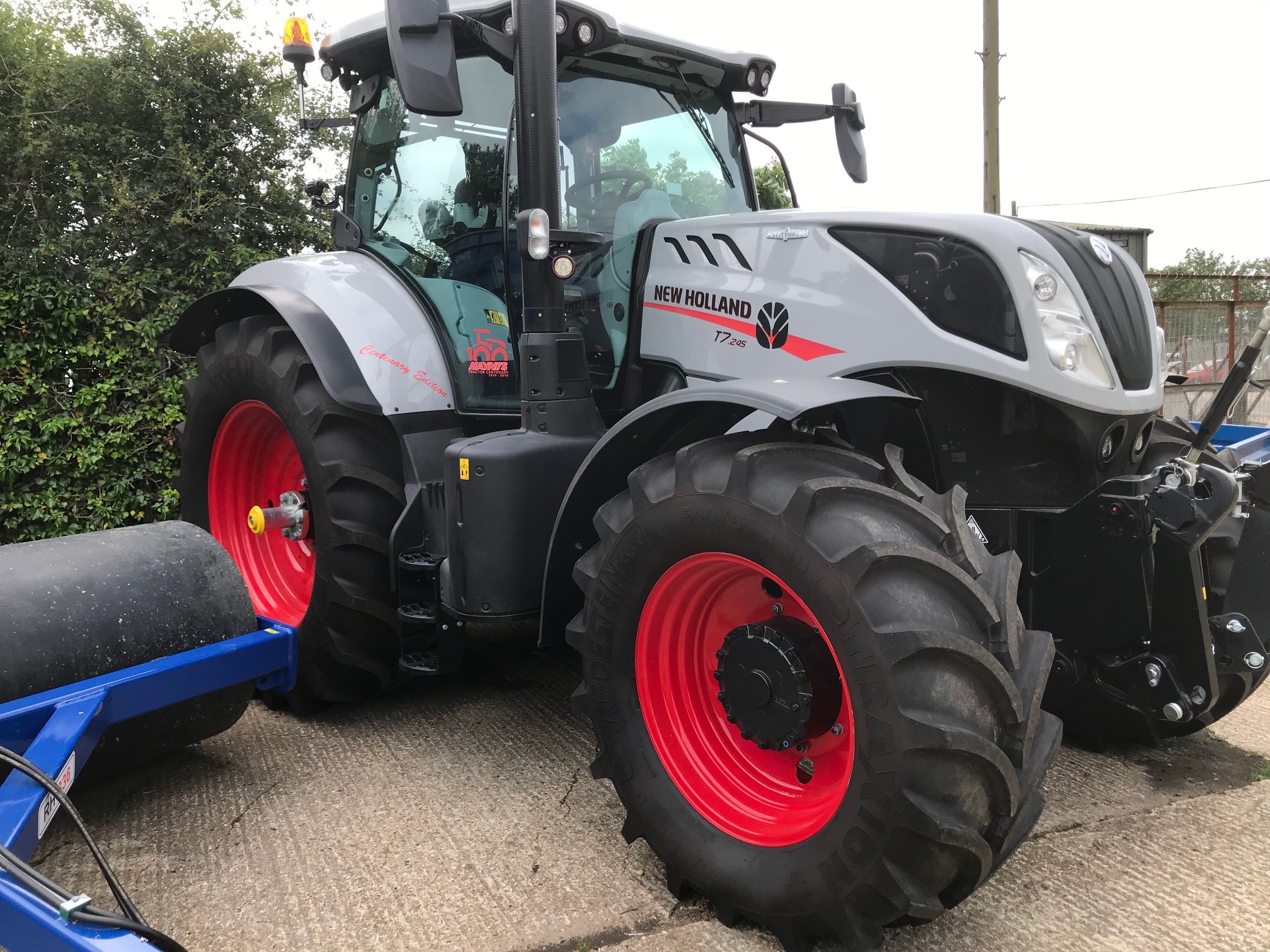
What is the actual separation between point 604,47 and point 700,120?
1.84 feet

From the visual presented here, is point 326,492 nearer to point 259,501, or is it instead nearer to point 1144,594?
point 259,501

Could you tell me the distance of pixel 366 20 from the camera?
346 cm

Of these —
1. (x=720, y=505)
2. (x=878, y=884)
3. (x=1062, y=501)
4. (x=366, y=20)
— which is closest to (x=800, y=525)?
(x=720, y=505)

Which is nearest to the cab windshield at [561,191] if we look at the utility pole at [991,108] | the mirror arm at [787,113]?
the mirror arm at [787,113]

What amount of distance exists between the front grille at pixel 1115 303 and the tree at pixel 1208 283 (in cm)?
837

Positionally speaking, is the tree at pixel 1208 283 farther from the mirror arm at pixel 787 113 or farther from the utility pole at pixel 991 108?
the mirror arm at pixel 787 113

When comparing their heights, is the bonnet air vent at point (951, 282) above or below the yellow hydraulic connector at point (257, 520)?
above

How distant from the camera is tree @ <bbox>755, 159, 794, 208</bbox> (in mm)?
4375

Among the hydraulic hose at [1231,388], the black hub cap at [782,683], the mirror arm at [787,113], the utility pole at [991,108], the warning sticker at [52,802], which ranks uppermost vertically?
the utility pole at [991,108]

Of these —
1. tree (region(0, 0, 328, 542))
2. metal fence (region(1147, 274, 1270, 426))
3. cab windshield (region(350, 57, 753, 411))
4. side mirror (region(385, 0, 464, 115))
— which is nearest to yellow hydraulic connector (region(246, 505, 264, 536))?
cab windshield (region(350, 57, 753, 411))

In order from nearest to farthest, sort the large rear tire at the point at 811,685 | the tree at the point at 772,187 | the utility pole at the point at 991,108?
the large rear tire at the point at 811,685 → the tree at the point at 772,187 → the utility pole at the point at 991,108

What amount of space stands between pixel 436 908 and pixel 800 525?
1.23 m

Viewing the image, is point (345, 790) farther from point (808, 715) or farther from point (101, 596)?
point (808, 715)

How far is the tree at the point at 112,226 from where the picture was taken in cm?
552
